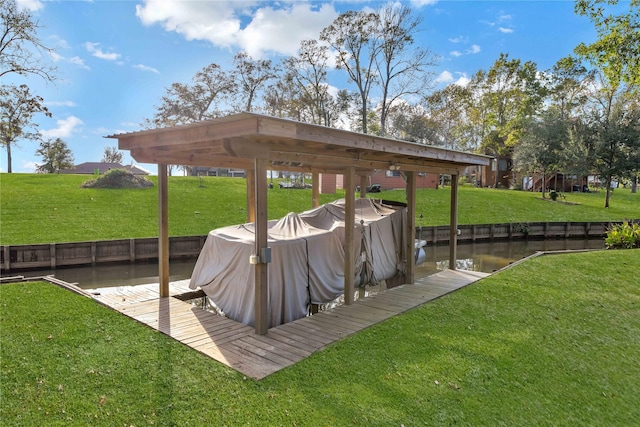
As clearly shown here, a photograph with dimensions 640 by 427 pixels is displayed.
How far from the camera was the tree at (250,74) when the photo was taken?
27.2 metres

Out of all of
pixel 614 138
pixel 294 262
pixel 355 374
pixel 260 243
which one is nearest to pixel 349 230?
pixel 294 262

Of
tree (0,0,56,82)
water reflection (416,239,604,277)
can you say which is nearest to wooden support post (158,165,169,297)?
water reflection (416,239,604,277)

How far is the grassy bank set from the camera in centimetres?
1266

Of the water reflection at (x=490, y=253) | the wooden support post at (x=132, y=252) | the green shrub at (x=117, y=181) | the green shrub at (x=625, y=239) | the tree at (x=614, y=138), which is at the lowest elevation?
the water reflection at (x=490, y=253)

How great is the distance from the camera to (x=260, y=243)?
456 centimetres

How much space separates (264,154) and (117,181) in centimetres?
1849

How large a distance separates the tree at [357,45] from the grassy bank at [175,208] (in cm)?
877

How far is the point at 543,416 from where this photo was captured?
316 centimetres

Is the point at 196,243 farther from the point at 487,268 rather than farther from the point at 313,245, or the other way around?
the point at 487,268

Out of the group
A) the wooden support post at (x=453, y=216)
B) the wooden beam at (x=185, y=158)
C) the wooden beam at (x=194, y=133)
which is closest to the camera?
the wooden beam at (x=194, y=133)

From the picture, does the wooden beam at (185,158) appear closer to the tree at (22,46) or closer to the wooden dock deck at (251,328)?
the wooden dock deck at (251,328)

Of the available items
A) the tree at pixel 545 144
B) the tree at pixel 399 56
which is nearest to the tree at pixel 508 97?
the tree at pixel 545 144

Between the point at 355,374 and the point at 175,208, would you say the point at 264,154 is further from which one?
the point at 175,208

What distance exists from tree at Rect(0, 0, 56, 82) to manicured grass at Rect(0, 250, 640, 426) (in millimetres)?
13050
